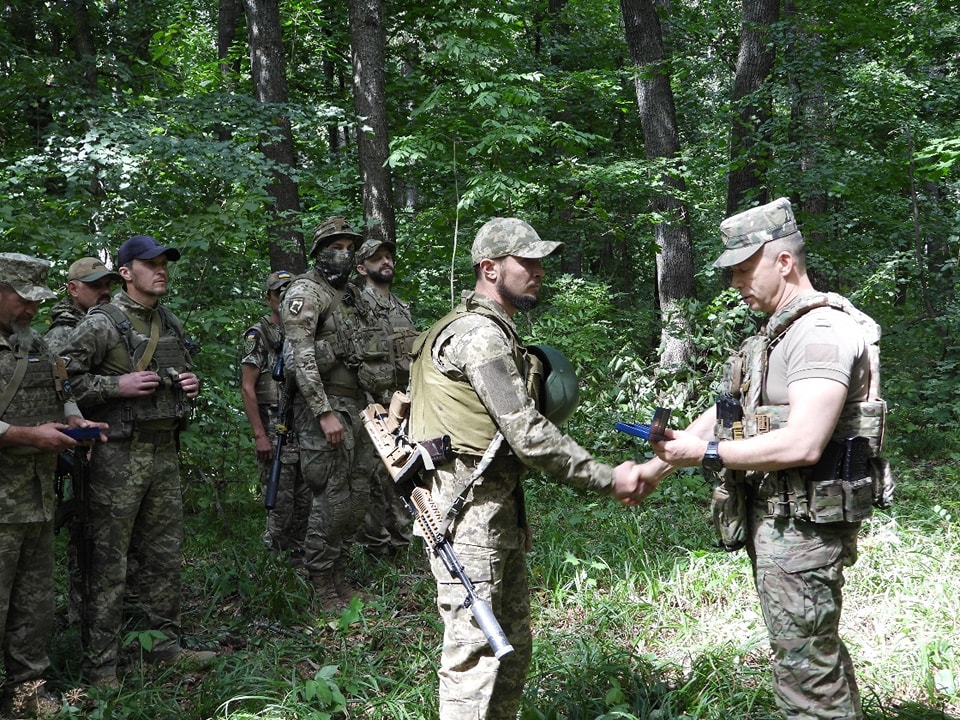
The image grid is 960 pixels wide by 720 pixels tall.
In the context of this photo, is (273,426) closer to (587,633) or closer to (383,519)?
(383,519)

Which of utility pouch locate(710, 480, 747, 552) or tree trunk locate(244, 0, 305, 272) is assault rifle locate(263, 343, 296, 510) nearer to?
utility pouch locate(710, 480, 747, 552)

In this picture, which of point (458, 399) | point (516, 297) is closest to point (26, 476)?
point (458, 399)

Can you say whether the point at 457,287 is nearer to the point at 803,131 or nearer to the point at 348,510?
the point at 803,131

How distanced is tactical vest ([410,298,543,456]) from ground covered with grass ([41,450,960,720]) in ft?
4.92

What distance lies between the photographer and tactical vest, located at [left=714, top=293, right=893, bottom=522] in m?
3.00

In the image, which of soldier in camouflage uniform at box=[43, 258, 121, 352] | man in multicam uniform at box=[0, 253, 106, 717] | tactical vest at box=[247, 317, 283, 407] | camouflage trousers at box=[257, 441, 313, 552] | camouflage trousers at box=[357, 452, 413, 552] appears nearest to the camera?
man in multicam uniform at box=[0, 253, 106, 717]

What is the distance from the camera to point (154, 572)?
5.06 m

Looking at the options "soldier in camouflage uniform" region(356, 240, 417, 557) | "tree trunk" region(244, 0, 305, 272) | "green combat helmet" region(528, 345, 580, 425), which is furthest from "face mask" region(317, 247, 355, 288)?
"tree trunk" region(244, 0, 305, 272)

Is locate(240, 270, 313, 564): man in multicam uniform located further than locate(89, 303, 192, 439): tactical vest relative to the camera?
Yes

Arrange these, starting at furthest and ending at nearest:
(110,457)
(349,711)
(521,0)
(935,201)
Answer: (521,0) → (935,201) → (110,457) → (349,711)

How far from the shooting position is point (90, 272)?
17.8 ft

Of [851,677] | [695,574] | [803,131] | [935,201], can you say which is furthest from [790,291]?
[935,201]

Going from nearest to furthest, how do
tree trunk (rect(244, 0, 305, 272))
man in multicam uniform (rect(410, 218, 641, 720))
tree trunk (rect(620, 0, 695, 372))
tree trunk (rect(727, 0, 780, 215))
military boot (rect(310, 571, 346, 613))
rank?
man in multicam uniform (rect(410, 218, 641, 720)) < military boot (rect(310, 571, 346, 613)) < tree trunk (rect(727, 0, 780, 215)) < tree trunk (rect(620, 0, 695, 372)) < tree trunk (rect(244, 0, 305, 272))

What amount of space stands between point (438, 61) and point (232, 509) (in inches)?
224
